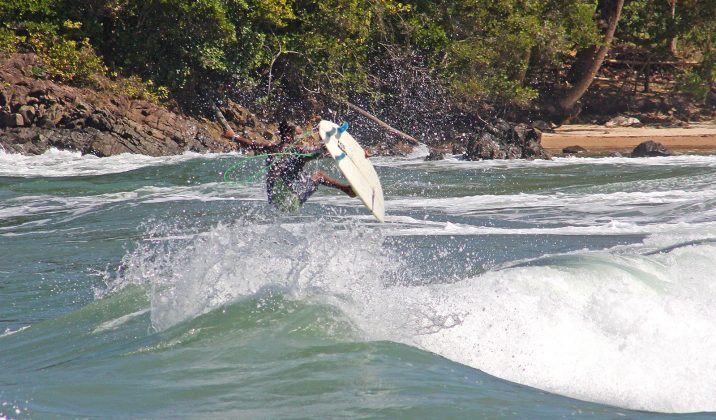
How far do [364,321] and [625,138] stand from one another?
21.1 metres

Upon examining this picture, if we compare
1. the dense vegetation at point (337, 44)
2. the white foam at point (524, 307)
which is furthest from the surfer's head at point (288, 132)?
the dense vegetation at point (337, 44)

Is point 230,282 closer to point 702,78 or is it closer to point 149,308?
point 149,308

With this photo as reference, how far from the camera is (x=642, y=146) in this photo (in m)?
22.6

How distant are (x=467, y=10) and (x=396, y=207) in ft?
41.7

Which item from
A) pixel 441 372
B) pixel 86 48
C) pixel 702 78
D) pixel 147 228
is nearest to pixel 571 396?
pixel 441 372

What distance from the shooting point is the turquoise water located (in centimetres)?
568

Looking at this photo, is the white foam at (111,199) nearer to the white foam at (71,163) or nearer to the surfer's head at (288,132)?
the white foam at (71,163)

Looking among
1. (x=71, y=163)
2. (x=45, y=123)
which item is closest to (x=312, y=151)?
(x=71, y=163)

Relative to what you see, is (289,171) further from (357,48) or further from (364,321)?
(357,48)

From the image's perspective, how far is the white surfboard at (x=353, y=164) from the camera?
8.19m

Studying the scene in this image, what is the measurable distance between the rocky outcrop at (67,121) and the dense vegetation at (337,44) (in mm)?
694

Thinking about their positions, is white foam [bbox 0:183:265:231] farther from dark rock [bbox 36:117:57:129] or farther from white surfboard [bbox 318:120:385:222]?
white surfboard [bbox 318:120:385:222]

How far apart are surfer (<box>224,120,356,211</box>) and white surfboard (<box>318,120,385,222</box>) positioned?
0.39m

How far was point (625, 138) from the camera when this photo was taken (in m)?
26.5
